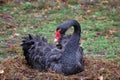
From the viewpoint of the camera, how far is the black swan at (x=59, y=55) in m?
4.71

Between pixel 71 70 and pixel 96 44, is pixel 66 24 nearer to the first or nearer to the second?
pixel 71 70

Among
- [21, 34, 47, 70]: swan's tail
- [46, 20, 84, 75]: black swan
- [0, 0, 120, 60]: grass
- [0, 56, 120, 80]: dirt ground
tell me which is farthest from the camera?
[0, 0, 120, 60]: grass

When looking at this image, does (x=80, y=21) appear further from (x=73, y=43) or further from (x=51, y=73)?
(x=51, y=73)

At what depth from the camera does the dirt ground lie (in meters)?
4.59

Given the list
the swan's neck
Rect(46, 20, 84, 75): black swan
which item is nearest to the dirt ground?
Rect(46, 20, 84, 75): black swan

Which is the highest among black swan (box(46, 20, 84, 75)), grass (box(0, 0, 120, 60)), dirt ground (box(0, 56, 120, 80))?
black swan (box(46, 20, 84, 75))

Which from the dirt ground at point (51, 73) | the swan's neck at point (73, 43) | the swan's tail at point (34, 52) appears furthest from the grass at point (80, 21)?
the swan's tail at point (34, 52)

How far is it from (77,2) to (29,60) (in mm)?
5611

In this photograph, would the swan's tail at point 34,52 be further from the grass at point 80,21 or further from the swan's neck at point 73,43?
the grass at point 80,21

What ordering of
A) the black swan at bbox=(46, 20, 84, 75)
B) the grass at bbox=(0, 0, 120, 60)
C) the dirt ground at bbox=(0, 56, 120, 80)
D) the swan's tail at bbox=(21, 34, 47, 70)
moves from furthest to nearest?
the grass at bbox=(0, 0, 120, 60) < the swan's tail at bbox=(21, 34, 47, 70) < the black swan at bbox=(46, 20, 84, 75) < the dirt ground at bbox=(0, 56, 120, 80)

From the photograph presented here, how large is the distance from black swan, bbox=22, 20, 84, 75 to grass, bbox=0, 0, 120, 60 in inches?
52.1

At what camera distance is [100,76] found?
4629 mm

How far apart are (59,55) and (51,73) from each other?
284 millimetres

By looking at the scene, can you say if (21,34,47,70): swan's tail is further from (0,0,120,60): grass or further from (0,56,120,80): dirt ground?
(0,0,120,60): grass
